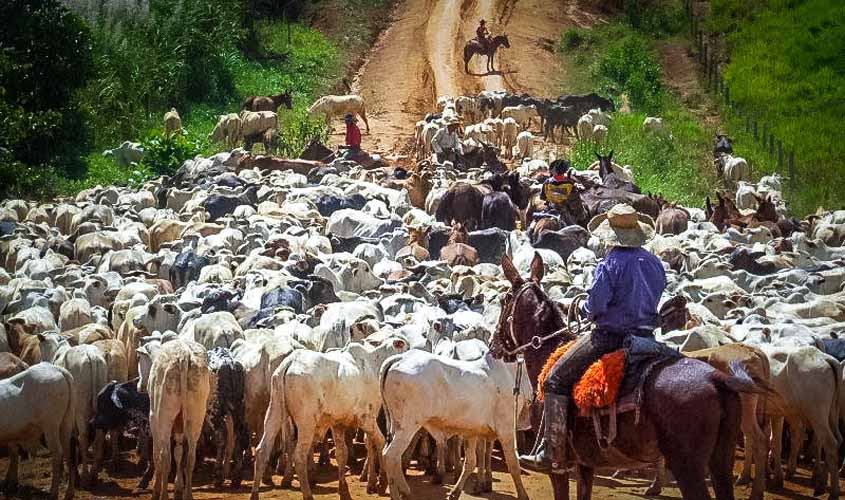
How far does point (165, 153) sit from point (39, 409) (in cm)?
2224

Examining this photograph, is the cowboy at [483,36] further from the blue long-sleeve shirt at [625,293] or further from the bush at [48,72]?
the blue long-sleeve shirt at [625,293]

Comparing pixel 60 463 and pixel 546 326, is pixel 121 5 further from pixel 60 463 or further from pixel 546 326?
pixel 546 326

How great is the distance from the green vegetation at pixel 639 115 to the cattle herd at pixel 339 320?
600 cm

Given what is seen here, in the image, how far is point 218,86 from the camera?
1775 inches

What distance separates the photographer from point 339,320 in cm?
1523

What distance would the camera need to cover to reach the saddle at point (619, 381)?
892 cm

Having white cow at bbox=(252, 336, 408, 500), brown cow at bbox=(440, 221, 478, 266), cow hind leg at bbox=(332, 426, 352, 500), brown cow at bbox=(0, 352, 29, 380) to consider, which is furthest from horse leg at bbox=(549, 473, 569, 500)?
brown cow at bbox=(440, 221, 478, 266)

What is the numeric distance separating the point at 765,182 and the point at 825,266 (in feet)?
43.0

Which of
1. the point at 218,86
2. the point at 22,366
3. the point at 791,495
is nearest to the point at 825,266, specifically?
the point at 791,495

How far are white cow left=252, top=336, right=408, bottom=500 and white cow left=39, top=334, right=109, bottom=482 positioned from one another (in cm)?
234

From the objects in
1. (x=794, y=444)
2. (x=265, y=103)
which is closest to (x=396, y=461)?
(x=794, y=444)

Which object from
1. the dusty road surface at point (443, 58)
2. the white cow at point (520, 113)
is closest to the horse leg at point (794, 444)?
the dusty road surface at point (443, 58)

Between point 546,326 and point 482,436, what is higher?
point 546,326

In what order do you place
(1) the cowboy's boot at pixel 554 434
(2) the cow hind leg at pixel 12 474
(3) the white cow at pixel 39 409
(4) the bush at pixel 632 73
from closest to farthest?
(1) the cowboy's boot at pixel 554 434 → (3) the white cow at pixel 39 409 → (2) the cow hind leg at pixel 12 474 → (4) the bush at pixel 632 73
